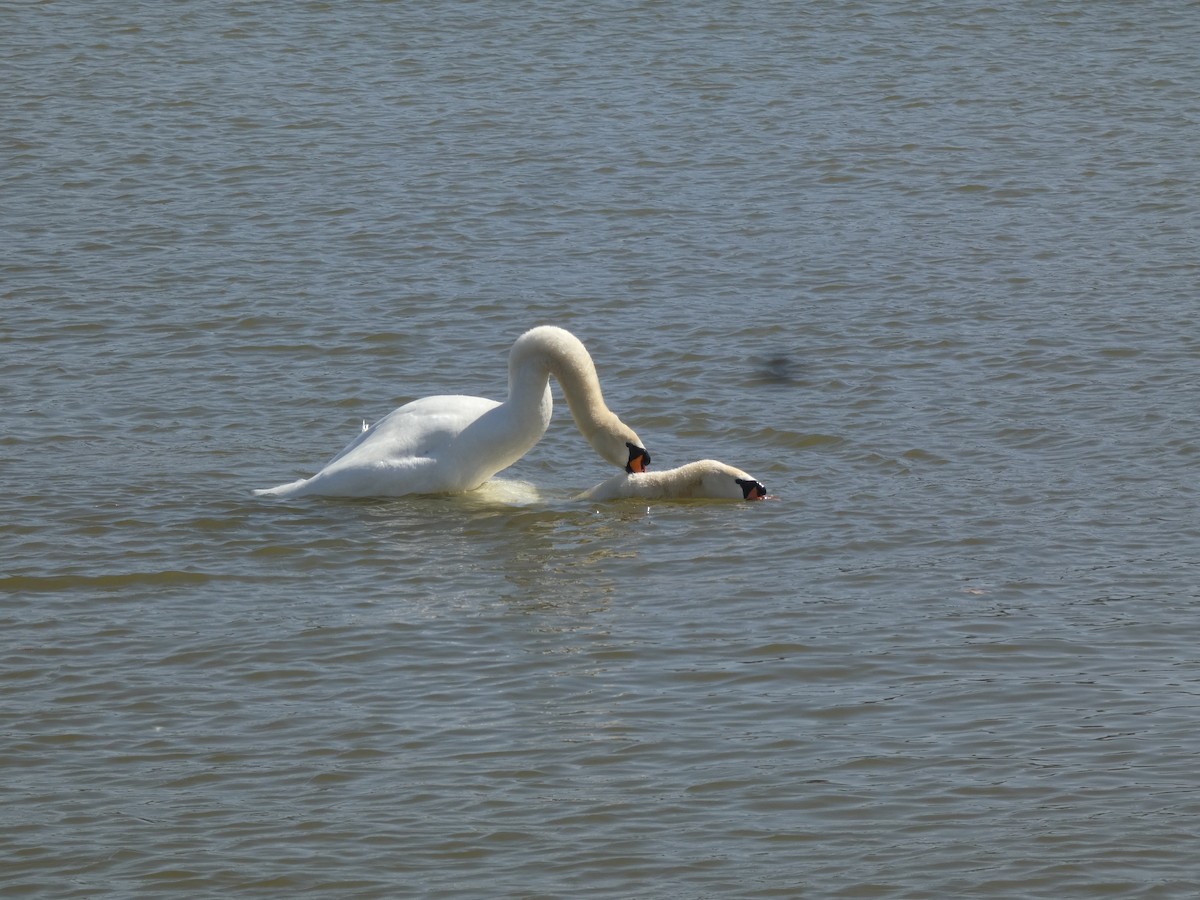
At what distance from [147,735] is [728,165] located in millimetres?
12778

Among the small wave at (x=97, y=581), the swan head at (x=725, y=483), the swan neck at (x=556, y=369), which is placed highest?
the swan neck at (x=556, y=369)

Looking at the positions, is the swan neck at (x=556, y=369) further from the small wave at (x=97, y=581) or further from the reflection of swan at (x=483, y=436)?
the small wave at (x=97, y=581)

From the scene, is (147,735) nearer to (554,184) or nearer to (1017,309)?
(1017,309)

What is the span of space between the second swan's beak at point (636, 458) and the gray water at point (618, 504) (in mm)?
210

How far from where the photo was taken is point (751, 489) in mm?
10672

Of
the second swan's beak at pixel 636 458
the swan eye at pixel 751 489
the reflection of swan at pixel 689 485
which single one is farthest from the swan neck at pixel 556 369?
the swan eye at pixel 751 489

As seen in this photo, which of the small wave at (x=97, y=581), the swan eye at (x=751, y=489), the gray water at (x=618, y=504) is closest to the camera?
the gray water at (x=618, y=504)

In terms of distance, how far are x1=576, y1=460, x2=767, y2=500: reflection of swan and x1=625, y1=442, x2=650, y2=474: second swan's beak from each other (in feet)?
0.13

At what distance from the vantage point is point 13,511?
34.5ft

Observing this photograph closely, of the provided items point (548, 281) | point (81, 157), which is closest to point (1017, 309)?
point (548, 281)

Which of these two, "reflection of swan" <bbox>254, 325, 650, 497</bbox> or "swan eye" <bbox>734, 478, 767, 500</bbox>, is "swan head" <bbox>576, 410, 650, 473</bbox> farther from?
"swan eye" <bbox>734, 478, 767, 500</bbox>

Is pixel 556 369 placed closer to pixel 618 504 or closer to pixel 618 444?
pixel 618 444

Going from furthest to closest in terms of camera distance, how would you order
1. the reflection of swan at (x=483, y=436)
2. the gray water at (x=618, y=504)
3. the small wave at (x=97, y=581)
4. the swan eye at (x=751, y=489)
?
the reflection of swan at (x=483, y=436) < the swan eye at (x=751, y=489) < the small wave at (x=97, y=581) < the gray water at (x=618, y=504)

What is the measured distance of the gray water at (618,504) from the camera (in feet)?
22.0
